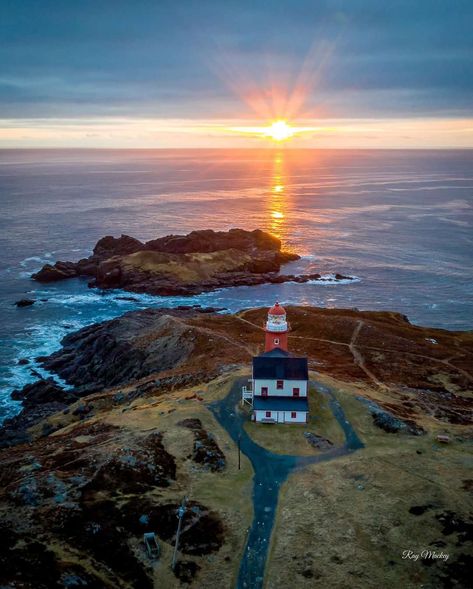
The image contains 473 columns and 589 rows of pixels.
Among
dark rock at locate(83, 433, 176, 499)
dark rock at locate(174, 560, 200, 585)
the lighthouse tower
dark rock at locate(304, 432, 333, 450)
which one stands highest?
the lighthouse tower

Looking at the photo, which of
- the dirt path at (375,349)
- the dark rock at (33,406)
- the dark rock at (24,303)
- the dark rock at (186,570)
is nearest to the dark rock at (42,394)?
the dark rock at (33,406)

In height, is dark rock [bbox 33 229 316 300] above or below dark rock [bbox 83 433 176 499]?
below

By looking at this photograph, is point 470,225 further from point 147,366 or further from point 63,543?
point 63,543

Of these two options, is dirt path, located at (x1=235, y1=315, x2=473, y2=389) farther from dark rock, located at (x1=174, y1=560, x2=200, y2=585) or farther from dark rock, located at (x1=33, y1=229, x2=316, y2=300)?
dark rock, located at (x1=33, y1=229, x2=316, y2=300)

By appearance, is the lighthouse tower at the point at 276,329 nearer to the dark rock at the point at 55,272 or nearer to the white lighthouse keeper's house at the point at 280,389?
the white lighthouse keeper's house at the point at 280,389

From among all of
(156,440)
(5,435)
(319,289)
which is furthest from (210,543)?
(319,289)

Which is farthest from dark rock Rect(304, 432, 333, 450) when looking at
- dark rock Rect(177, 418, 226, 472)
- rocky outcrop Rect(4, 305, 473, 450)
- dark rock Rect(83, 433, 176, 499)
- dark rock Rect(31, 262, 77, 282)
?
dark rock Rect(31, 262, 77, 282)

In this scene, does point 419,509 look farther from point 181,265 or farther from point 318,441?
point 181,265

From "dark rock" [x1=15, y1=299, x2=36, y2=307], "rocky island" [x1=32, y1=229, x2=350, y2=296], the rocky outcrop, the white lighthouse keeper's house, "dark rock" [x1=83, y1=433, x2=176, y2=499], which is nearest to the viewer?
"dark rock" [x1=83, y1=433, x2=176, y2=499]
